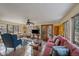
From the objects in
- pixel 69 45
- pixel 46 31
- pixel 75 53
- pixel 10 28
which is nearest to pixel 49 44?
pixel 46 31

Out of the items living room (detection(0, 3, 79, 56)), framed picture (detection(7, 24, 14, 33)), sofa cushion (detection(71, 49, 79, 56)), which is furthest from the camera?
framed picture (detection(7, 24, 14, 33))

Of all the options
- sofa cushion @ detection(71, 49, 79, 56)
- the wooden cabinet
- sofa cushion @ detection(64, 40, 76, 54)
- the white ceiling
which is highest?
the white ceiling

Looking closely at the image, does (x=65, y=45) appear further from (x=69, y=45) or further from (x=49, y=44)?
(x=49, y=44)

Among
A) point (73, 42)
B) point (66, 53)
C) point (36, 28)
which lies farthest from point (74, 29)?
point (36, 28)

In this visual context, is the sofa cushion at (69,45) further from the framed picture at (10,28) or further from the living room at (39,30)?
the framed picture at (10,28)

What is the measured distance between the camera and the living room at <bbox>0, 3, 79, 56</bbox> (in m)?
2.39

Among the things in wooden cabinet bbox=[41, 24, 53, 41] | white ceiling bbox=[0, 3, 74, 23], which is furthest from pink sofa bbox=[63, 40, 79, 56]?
white ceiling bbox=[0, 3, 74, 23]

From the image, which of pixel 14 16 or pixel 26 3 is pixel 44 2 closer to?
pixel 26 3

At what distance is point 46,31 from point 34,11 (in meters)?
0.51

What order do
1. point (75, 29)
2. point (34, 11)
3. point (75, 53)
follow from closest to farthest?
point (75, 53) < point (34, 11) < point (75, 29)

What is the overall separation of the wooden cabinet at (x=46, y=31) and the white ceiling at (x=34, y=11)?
0.13 meters

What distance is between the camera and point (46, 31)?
105 inches

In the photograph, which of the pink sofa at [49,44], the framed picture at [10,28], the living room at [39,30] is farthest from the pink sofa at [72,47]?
the framed picture at [10,28]

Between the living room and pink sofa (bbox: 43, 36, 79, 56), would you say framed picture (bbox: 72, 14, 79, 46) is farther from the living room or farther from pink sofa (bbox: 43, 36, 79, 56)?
pink sofa (bbox: 43, 36, 79, 56)
